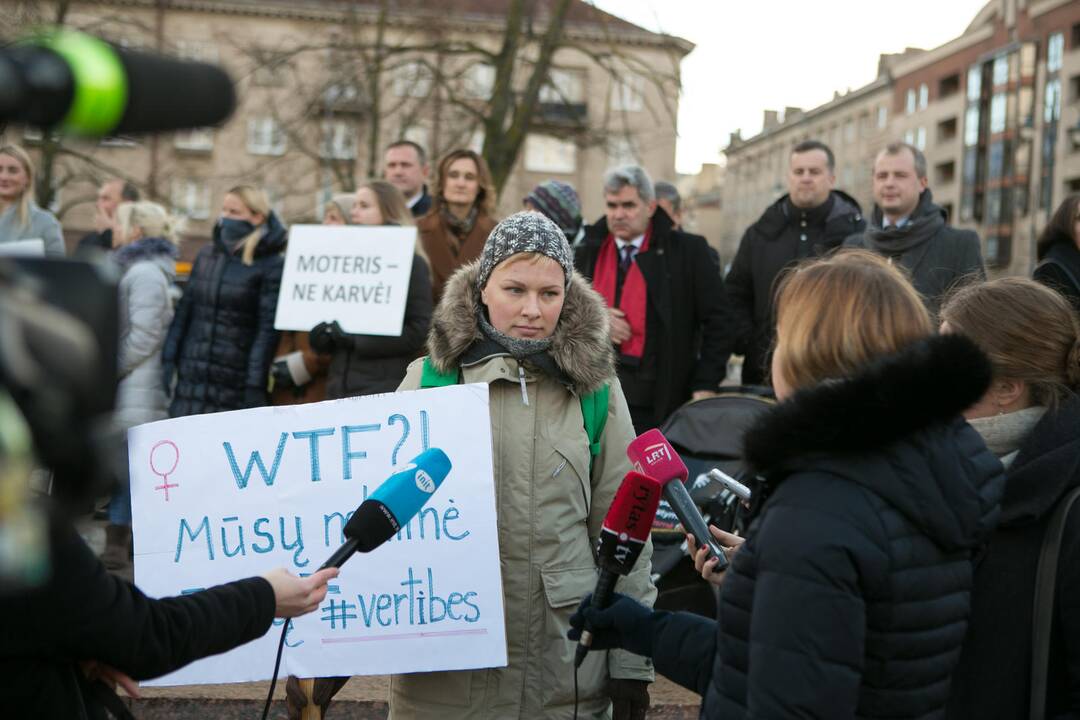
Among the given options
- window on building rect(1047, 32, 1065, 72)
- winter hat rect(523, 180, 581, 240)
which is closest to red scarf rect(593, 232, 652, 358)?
winter hat rect(523, 180, 581, 240)

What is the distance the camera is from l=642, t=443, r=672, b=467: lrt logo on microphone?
2939mm

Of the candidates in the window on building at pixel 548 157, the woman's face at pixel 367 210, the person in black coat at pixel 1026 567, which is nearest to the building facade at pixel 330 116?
the window on building at pixel 548 157

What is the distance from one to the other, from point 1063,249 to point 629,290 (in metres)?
2.26

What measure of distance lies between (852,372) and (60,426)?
163 cm

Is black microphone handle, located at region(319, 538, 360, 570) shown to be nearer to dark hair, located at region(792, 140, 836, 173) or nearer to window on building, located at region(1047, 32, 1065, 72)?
dark hair, located at region(792, 140, 836, 173)

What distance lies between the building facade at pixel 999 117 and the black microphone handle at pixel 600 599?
162 feet

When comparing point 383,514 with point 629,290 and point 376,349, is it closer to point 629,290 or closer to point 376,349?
point 376,349

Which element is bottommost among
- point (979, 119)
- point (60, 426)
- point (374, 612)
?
point (374, 612)

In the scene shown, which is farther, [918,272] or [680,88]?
[680,88]

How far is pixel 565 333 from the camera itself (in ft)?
11.5

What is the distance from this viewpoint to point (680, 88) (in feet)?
56.0

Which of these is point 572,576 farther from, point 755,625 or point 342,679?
point 755,625

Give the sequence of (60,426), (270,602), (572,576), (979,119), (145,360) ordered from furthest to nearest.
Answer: (979,119) → (145,360) → (572,576) → (270,602) → (60,426)

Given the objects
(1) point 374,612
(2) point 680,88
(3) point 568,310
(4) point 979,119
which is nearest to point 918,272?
(3) point 568,310
